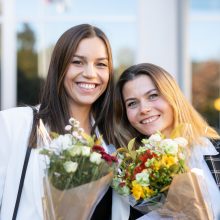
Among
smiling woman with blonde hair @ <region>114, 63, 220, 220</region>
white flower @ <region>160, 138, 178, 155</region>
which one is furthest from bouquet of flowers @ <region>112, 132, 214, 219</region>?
smiling woman with blonde hair @ <region>114, 63, 220, 220</region>

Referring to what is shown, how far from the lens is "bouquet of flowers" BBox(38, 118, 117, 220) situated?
1911 millimetres

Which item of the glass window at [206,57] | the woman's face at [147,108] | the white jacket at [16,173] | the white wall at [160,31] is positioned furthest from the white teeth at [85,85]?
the glass window at [206,57]

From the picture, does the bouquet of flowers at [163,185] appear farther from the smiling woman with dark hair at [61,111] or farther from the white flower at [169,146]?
the smiling woman with dark hair at [61,111]

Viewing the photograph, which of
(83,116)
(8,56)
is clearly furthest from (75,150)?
(8,56)

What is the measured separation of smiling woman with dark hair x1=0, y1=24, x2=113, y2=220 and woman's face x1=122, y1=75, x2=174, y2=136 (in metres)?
0.14

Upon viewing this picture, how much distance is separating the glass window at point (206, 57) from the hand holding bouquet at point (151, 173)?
17.2ft

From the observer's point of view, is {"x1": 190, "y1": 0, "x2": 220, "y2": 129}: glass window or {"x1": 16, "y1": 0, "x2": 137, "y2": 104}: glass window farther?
{"x1": 190, "y1": 0, "x2": 220, "y2": 129}: glass window

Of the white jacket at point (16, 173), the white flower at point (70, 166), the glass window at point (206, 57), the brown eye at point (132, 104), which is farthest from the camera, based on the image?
the glass window at point (206, 57)

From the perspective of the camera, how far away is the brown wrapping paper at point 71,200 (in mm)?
1936

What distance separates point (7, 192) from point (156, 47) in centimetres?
464

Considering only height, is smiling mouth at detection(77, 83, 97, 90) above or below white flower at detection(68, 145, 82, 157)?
above

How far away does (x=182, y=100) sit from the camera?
2.86m

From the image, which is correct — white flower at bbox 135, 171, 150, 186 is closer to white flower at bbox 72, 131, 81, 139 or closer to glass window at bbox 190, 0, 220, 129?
white flower at bbox 72, 131, 81, 139

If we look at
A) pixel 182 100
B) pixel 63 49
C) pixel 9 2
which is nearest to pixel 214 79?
pixel 9 2
